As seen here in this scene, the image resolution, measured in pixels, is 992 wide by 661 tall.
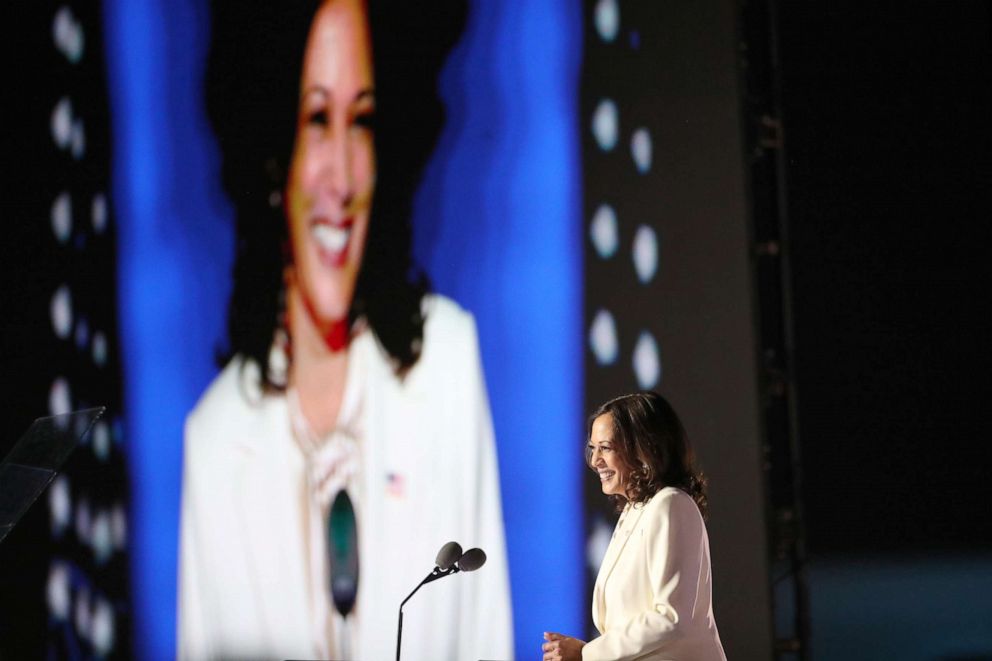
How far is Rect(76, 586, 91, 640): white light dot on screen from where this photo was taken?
5316 millimetres

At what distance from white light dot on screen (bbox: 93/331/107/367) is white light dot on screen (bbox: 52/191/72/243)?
45 cm

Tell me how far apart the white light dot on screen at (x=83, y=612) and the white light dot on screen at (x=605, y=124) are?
9.29ft

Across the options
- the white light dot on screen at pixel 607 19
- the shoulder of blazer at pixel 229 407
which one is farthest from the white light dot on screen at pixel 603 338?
the shoulder of blazer at pixel 229 407

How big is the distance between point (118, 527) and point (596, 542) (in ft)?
6.79

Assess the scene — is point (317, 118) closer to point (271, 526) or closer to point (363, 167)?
point (363, 167)

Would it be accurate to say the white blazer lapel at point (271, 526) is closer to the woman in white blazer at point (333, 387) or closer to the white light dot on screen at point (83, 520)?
the woman in white blazer at point (333, 387)

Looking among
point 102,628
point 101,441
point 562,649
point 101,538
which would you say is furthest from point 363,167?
point 562,649

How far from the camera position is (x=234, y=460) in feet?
16.4

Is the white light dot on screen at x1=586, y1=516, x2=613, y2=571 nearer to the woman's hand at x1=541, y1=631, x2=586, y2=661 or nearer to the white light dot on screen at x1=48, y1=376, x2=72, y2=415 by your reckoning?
the woman's hand at x1=541, y1=631, x2=586, y2=661

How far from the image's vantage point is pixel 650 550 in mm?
2723

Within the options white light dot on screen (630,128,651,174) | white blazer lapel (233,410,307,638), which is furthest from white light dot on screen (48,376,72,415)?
white light dot on screen (630,128,651,174)

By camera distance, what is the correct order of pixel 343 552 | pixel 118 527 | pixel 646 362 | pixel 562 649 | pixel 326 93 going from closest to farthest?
1. pixel 562 649
2. pixel 646 362
3. pixel 343 552
4. pixel 326 93
5. pixel 118 527

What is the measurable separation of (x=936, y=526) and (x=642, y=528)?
2223 millimetres

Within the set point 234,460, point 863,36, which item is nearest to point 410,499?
point 234,460
